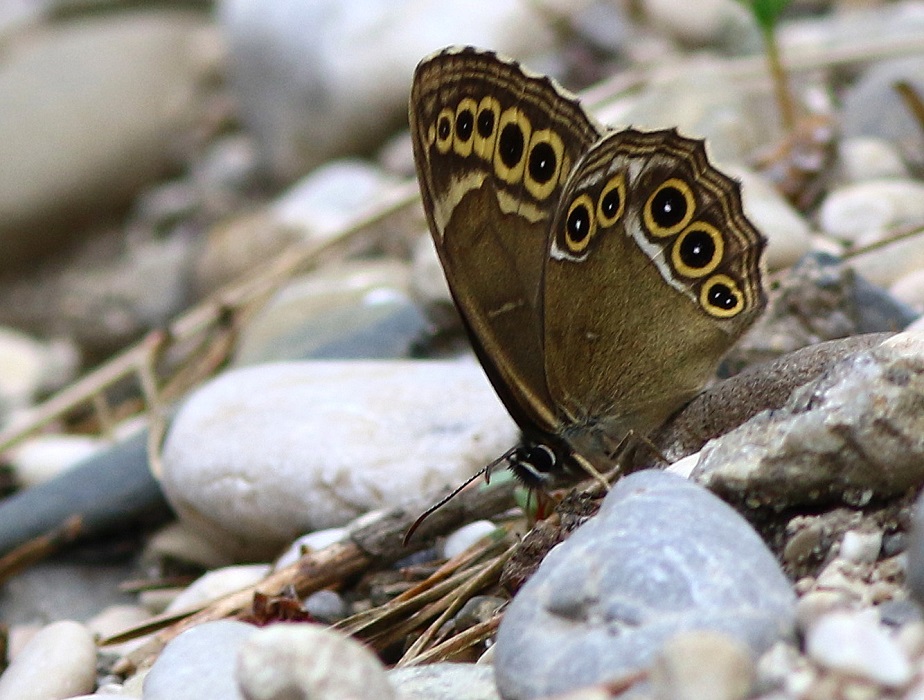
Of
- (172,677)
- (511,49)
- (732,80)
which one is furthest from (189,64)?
(172,677)

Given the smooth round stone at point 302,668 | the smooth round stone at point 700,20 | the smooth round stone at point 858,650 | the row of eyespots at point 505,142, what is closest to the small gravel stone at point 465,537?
the row of eyespots at point 505,142

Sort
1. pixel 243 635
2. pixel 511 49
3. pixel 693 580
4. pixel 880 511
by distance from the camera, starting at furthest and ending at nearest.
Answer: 1. pixel 511 49
2. pixel 243 635
3. pixel 880 511
4. pixel 693 580

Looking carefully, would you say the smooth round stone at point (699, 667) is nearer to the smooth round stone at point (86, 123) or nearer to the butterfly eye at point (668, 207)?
the butterfly eye at point (668, 207)

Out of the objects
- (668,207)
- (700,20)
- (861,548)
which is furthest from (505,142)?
(700,20)

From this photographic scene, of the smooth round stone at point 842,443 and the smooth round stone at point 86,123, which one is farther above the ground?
the smooth round stone at point 86,123

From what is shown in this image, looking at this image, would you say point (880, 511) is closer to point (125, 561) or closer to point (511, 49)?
point (125, 561)

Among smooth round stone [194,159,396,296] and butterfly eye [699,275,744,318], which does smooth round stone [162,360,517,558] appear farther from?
smooth round stone [194,159,396,296]
